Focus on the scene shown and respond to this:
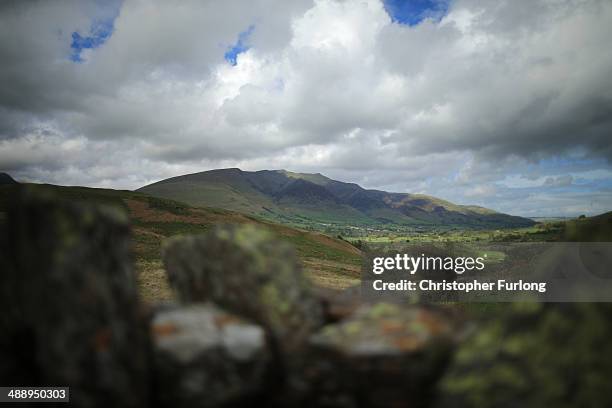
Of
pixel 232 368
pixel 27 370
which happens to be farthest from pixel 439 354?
pixel 27 370

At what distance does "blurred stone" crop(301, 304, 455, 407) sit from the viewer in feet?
21.9

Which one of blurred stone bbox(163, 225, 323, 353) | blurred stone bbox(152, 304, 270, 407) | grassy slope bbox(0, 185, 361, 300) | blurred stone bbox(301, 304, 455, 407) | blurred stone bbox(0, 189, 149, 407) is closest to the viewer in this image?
blurred stone bbox(0, 189, 149, 407)

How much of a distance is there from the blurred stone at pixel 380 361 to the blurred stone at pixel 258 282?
66 cm

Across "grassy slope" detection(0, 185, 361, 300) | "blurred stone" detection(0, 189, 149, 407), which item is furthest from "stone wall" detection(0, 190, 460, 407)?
"grassy slope" detection(0, 185, 361, 300)

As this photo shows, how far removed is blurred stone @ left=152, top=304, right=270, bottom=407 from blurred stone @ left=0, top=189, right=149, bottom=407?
420mm

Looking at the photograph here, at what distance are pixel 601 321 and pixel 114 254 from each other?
29.5 feet

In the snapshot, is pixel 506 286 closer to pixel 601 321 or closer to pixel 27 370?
pixel 601 321

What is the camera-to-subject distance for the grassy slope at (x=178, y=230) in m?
48.3

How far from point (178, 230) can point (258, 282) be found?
211 ft

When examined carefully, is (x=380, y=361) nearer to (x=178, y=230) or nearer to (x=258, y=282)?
(x=258, y=282)

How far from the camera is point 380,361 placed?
6633mm

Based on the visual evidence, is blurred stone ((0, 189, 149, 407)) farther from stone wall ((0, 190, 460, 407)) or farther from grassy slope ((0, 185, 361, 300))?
grassy slope ((0, 185, 361, 300))

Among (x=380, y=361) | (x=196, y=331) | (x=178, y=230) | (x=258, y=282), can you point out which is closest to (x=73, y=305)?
(x=196, y=331)

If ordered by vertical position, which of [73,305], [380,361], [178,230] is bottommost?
[178,230]
